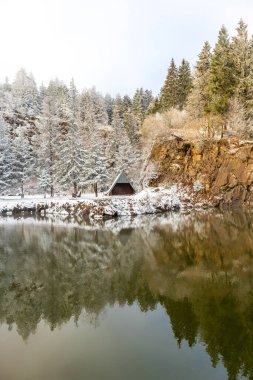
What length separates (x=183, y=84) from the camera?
7088cm

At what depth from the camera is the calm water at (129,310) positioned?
336 inches

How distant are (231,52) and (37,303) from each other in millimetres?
50146

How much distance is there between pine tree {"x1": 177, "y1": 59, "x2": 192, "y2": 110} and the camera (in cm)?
6969

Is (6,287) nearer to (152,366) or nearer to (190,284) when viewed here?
(190,284)

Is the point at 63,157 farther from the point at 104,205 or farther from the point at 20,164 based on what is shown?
the point at 104,205

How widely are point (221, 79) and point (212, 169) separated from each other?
13242 millimetres

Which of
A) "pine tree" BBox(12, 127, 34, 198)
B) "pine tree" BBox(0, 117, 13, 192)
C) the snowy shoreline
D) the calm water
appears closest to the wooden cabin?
the snowy shoreline

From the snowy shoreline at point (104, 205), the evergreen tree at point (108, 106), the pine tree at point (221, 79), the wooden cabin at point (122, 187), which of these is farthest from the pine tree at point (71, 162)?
the evergreen tree at point (108, 106)

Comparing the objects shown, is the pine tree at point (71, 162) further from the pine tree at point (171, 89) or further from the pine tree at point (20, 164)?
the pine tree at point (171, 89)

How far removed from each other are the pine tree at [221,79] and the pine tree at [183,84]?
55.3 feet

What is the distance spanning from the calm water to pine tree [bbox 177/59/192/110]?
50495 mm

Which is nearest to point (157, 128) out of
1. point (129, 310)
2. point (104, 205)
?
point (104, 205)

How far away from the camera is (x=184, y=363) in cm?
854

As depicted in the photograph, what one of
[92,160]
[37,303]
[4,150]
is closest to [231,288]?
[37,303]
